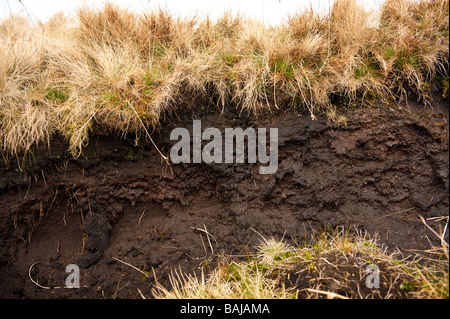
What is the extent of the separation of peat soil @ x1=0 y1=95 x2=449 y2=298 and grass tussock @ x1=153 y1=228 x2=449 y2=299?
0.61 ft

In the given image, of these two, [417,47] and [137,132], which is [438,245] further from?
[137,132]

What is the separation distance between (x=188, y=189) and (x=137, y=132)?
0.83 meters

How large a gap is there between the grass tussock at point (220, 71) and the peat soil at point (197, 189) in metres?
0.22

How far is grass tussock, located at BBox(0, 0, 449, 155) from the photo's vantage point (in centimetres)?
330

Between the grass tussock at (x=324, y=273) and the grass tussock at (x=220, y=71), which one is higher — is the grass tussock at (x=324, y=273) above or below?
below

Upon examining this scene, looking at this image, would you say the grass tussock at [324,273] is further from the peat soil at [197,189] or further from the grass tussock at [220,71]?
the grass tussock at [220,71]

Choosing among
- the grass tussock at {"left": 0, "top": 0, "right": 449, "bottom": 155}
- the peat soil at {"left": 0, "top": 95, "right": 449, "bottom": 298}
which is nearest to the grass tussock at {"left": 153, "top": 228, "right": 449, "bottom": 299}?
the peat soil at {"left": 0, "top": 95, "right": 449, "bottom": 298}

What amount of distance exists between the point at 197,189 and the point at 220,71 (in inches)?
52.1

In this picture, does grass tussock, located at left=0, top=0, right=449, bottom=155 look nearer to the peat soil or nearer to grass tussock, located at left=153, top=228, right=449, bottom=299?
the peat soil

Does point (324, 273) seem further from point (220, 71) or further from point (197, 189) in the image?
point (220, 71)

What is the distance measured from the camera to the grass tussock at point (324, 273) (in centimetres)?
252

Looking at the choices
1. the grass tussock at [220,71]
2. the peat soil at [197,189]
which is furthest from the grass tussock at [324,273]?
the grass tussock at [220,71]

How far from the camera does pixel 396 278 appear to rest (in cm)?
258
